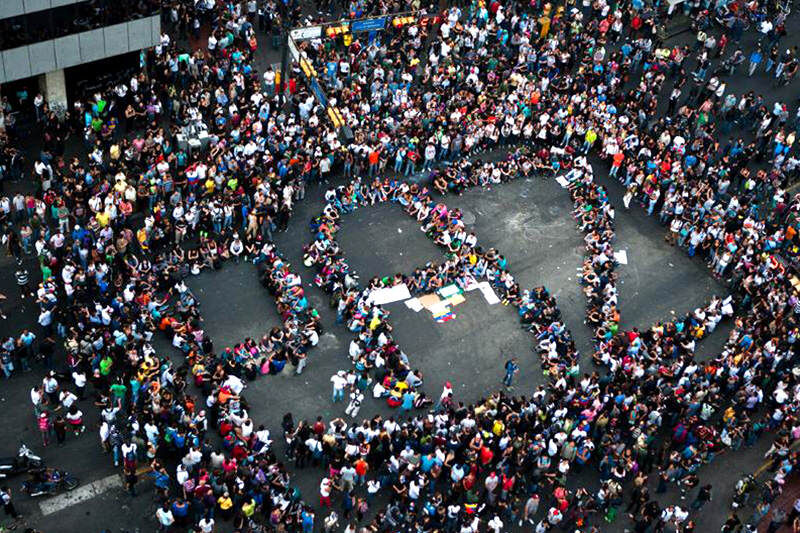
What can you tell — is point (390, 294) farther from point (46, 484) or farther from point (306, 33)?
point (306, 33)

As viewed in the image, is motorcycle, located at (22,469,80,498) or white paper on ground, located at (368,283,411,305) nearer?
motorcycle, located at (22,469,80,498)

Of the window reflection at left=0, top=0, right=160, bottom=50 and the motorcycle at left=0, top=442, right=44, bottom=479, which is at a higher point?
the window reflection at left=0, top=0, right=160, bottom=50

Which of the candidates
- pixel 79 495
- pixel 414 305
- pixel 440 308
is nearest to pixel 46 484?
pixel 79 495

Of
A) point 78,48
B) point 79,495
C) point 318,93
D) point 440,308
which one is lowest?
point 79,495

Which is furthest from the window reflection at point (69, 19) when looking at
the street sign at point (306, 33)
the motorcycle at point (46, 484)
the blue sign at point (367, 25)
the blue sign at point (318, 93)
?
the motorcycle at point (46, 484)

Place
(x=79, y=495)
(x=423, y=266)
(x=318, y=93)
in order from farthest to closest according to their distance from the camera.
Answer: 1. (x=318, y=93)
2. (x=423, y=266)
3. (x=79, y=495)

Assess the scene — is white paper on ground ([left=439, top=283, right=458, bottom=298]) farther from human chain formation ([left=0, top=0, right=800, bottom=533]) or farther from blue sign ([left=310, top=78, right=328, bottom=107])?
blue sign ([left=310, top=78, right=328, bottom=107])

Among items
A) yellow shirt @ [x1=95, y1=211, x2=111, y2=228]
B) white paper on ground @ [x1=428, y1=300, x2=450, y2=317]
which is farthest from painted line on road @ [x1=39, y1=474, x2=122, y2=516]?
white paper on ground @ [x1=428, y1=300, x2=450, y2=317]
